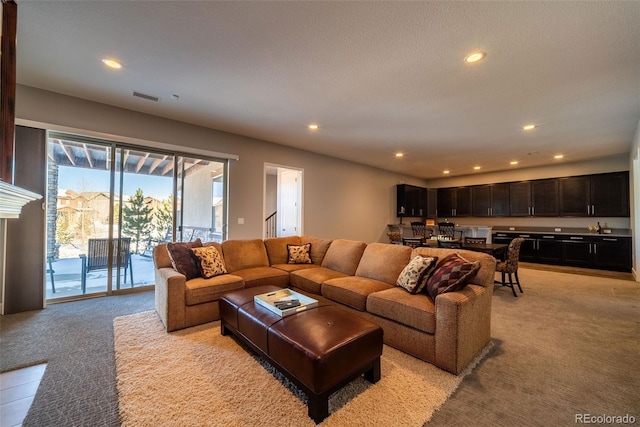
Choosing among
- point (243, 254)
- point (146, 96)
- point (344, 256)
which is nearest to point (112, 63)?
point (146, 96)

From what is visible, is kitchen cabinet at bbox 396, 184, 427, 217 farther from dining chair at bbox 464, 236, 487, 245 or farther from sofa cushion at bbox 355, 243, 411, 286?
sofa cushion at bbox 355, 243, 411, 286

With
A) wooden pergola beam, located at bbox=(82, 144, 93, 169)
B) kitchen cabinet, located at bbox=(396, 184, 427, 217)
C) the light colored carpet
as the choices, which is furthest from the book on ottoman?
kitchen cabinet, located at bbox=(396, 184, 427, 217)

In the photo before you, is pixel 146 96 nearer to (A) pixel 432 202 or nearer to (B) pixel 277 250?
(B) pixel 277 250

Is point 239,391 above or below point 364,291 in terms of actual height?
below

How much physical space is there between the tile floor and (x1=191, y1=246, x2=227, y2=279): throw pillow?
146 cm

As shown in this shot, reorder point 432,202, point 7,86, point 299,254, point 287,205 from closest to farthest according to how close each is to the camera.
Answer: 1. point 7,86
2. point 299,254
3. point 287,205
4. point 432,202

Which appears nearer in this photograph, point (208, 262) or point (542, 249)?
point (208, 262)

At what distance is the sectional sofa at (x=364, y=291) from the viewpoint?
6.93 feet

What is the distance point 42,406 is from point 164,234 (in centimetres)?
302

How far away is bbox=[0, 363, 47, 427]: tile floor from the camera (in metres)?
1.59

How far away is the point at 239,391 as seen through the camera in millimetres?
1824

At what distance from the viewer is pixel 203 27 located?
2.15m

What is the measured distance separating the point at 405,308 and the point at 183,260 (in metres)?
2.60

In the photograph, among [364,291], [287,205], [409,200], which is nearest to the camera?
[364,291]
